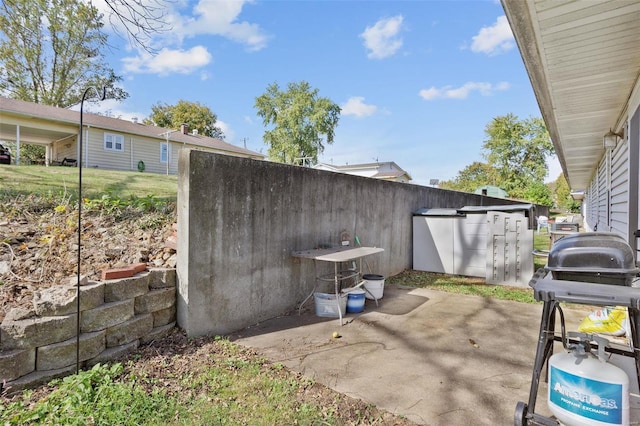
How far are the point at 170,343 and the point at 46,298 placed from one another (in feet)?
3.41

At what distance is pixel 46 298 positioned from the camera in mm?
2412

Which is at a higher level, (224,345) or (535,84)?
(535,84)

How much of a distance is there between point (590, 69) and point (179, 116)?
95.4 feet

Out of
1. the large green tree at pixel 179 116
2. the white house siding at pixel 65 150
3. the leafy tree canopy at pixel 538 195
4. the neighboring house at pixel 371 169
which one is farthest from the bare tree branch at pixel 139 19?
the leafy tree canopy at pixel 538 195

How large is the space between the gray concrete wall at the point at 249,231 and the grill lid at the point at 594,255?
110 inches

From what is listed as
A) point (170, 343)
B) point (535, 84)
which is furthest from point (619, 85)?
point (170, 343)

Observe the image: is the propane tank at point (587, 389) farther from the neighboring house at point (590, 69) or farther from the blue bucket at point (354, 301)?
the blue bucket at point (354, 301)

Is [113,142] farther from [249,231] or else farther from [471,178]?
[471,178]

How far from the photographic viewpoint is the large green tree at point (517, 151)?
28.2 metres

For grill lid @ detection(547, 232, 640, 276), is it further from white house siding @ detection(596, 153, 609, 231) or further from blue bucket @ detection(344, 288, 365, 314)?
white house siding @ detection(596, 153, 609, 231)

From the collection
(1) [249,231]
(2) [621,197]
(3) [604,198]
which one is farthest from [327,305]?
(3) [604,198]

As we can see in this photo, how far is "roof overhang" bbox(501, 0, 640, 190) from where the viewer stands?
209 centimetres

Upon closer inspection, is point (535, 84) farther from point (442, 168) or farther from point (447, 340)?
point (442, 168)

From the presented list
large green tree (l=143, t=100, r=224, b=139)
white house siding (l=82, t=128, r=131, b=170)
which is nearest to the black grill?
white house siding (l=82, t=128, r=131, b=170)
